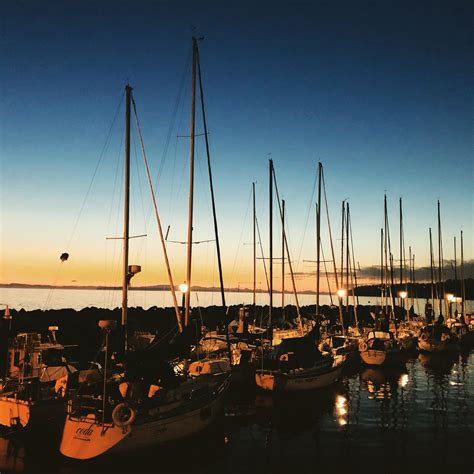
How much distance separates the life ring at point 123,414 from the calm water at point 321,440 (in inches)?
45.6

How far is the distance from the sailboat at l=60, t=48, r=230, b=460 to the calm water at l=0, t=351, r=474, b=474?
1.82 ft

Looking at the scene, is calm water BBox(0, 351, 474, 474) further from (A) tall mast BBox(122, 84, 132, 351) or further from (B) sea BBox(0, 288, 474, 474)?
(A) tall mast BBox(122, 84, 132, 351)

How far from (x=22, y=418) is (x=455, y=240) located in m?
56.6

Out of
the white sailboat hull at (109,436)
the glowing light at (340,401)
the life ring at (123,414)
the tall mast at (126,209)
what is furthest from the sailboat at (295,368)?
the life ring at (123,414)

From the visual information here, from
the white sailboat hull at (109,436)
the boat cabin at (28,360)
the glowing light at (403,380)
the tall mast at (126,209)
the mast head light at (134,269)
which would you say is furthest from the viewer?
the glowing light at (403,380)

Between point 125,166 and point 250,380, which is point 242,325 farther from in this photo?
point 125,166

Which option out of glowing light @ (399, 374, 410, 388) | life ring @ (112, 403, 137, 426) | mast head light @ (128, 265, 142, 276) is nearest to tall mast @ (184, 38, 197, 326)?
mast head light @ (128, 265, 142, 276)

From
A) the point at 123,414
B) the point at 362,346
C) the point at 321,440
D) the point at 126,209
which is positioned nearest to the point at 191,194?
the point at 126,209

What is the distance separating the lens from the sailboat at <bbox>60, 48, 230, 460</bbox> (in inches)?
477

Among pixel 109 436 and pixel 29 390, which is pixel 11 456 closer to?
pixel 29 390

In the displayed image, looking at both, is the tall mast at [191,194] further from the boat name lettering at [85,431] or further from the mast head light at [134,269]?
the boat name lettering at [85,431]

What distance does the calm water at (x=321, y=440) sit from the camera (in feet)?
42.1

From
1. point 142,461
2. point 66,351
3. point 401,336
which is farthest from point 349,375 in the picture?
point 66,351

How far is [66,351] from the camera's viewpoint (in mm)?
34062
